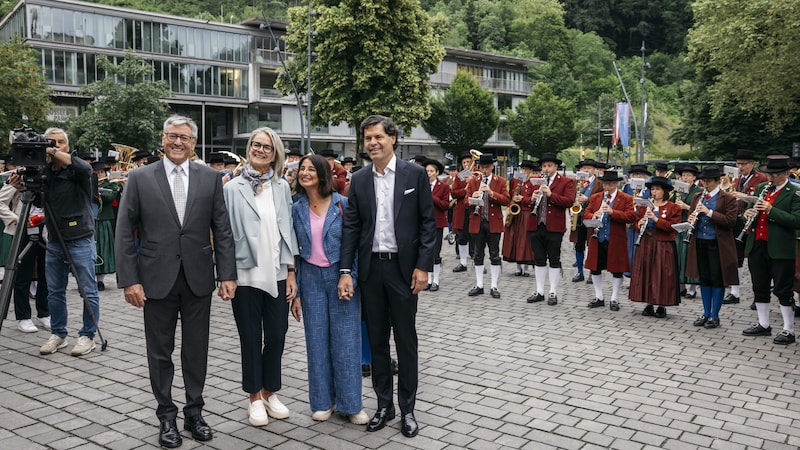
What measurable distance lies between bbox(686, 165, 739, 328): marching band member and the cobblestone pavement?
1.17 ft

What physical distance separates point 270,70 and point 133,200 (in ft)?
181

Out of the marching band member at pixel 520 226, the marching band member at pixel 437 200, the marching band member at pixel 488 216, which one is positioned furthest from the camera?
the marching band member at pixel 437 200

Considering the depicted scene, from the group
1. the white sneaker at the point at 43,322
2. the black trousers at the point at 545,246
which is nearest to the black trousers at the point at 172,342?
the white sneaker at the point at 43,322

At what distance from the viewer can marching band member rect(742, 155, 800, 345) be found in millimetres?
8430

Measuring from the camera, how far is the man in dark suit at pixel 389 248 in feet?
17.5

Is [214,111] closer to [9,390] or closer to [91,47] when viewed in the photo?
[91,47]

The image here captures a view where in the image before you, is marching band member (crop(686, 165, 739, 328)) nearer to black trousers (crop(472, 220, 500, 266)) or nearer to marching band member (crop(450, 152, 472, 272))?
black trousers (crop(472, 220, 500, 266))

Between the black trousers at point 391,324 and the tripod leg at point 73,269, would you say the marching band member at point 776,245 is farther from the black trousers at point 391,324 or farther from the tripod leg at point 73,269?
the tripod leg at point 73,269

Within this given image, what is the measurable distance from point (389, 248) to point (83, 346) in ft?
13.2

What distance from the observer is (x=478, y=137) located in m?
57.7

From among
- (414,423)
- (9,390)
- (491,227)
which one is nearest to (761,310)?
(491,227)

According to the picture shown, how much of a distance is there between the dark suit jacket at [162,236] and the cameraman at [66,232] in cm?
252

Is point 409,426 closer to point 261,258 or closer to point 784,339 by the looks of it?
point 261,258

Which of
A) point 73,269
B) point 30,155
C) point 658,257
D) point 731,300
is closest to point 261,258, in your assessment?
point 30,155
